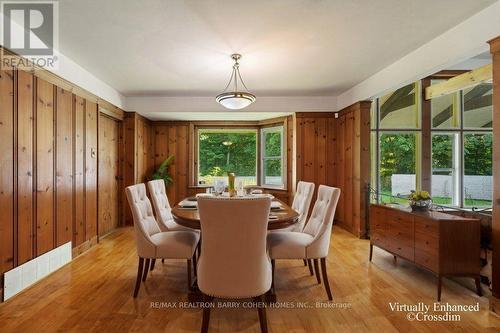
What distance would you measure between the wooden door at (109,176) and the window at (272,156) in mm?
2902

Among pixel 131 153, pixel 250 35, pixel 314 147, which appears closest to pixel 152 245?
pixel 250 35

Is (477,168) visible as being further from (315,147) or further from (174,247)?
(174,247)

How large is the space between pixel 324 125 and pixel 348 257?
262cm

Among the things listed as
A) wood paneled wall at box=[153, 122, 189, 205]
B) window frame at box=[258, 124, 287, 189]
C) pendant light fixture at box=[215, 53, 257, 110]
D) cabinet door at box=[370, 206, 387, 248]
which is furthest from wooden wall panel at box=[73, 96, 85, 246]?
cabinet door at box=[370, 206, 387, 248]

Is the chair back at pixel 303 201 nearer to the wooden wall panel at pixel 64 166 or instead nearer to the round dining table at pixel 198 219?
the round dining table at pixel 198 219

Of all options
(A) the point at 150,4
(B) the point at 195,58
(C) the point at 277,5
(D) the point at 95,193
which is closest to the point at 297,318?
(C) the point at 277,5

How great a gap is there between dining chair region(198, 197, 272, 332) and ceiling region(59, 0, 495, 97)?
1.62 m

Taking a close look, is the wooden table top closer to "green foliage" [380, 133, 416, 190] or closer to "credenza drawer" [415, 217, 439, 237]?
"credenza drawer" [415, 217, 439, 237]

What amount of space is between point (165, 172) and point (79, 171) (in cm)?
221

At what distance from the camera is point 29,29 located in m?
2.50

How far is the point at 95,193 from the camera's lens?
391 cm

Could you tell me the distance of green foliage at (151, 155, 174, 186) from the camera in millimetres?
5491

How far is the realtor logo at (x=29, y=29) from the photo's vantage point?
2176 millimetres

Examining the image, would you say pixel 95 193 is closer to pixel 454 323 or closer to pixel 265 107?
pixel 265 107
